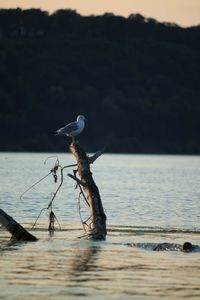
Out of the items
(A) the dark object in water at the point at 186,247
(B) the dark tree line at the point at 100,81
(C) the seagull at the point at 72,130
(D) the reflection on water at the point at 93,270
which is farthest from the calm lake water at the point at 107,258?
(B) the dark tree line at the point at 100,81

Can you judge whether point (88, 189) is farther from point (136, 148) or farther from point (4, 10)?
point (4, 10)

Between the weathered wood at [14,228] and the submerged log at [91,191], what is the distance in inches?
55.7

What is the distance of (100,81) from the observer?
157 meters

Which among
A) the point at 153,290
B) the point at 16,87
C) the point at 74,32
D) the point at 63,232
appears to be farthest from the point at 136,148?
the point at 153,290

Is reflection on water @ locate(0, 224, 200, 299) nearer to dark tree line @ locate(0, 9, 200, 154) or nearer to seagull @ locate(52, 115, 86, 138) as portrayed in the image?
seagull @ locate(52, 115, 86, 138)

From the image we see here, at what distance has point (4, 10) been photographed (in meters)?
187

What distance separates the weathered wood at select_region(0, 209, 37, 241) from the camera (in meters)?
23.5

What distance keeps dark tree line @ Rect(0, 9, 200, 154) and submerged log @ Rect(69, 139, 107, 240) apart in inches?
3904

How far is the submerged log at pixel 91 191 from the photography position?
23.7 meters

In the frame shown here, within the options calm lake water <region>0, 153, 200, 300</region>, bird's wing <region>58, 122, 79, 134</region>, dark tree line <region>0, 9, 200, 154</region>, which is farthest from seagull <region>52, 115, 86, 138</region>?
dark tree line <region>0, 9, 200, 154</region>

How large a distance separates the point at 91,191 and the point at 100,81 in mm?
133222

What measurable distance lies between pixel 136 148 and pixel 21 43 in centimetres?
3561

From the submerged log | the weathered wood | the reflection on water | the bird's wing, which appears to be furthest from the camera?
the bird's wing

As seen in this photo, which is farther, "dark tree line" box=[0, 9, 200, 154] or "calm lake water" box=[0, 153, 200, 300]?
"dark tree line" box=[0, 9, 200, 154]
